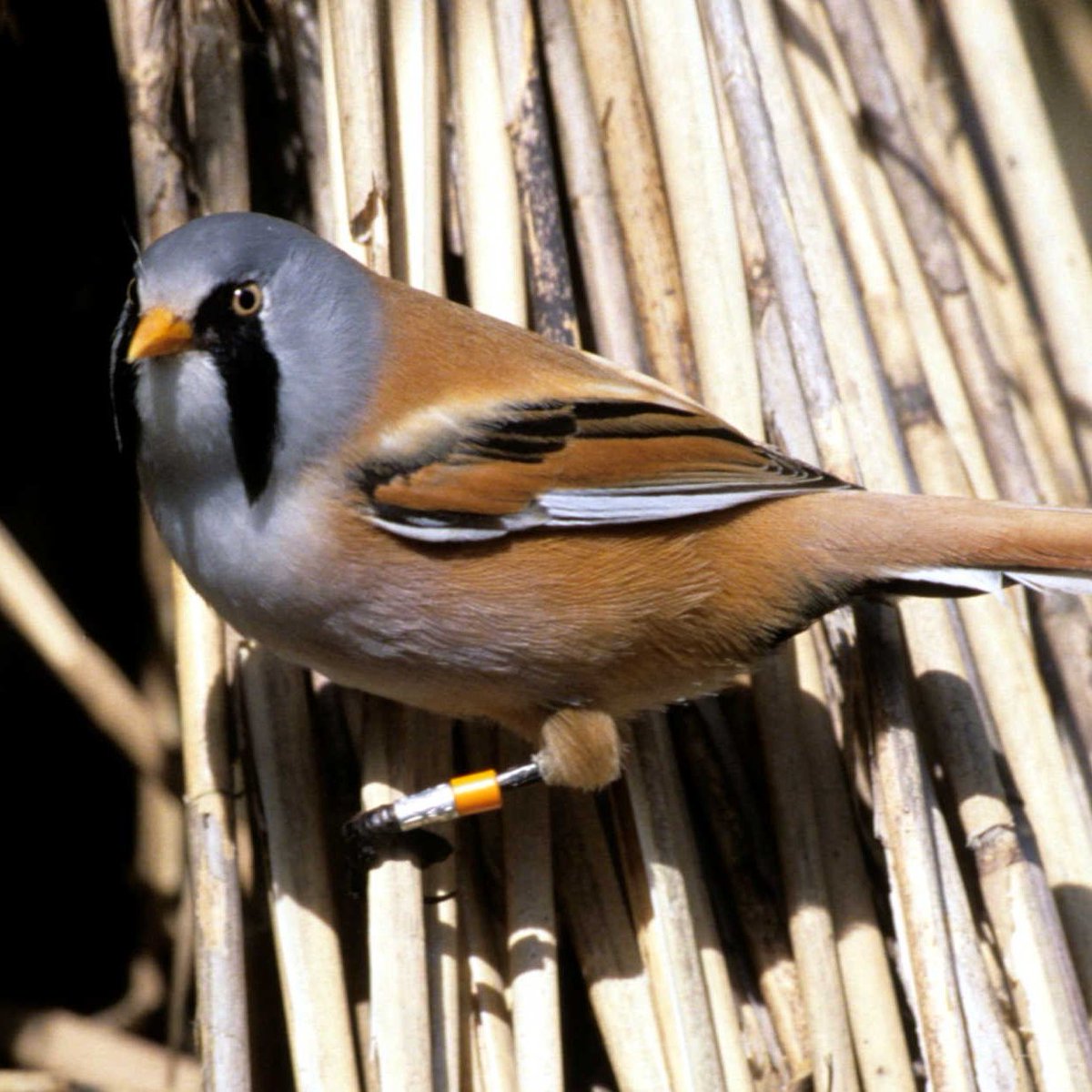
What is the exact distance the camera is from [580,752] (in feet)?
8.36

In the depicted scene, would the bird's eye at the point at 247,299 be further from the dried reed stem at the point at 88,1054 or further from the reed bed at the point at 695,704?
the dried reed stem at the point at 88,1054

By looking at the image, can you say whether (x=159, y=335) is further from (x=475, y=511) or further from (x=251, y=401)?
(x=475, y=511)

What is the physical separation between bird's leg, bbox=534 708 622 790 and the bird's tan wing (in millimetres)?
336

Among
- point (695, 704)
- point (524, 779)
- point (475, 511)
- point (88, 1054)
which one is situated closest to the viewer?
point (475, 511)

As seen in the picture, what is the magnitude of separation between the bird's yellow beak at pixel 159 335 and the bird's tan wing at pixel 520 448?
1.12ft

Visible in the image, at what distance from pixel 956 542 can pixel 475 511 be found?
0.80 metres

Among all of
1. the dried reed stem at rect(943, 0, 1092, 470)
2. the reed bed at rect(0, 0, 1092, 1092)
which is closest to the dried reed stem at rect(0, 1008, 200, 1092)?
the reed bed at rect(0, 0, 1092, 1092)

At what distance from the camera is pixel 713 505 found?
8.44 ft

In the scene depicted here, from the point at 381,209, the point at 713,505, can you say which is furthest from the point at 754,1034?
the point at 381,209

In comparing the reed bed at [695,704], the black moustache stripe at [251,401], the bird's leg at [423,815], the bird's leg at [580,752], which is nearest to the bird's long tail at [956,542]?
the reed bed at [695,704]

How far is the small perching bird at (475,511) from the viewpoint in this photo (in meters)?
2.38

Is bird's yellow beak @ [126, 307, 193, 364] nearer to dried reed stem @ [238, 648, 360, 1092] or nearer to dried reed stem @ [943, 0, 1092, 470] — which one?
dried reed stem @ [238, 648, 360, 1092]

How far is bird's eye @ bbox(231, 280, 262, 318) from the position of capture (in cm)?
235

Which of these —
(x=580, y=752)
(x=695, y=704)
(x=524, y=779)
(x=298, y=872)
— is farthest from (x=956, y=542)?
(x=298, y=872)
